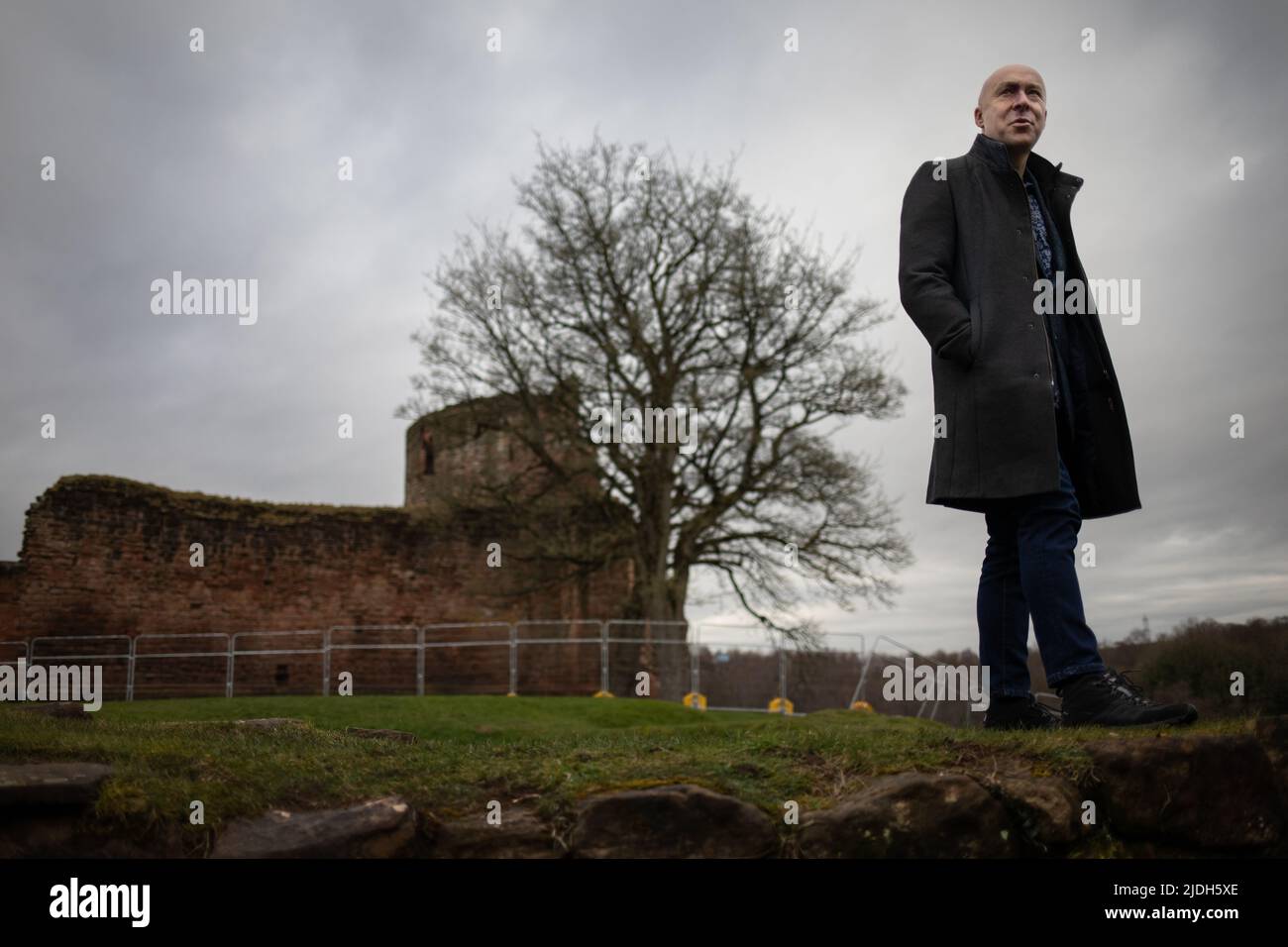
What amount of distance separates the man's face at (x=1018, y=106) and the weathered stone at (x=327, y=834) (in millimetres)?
3475

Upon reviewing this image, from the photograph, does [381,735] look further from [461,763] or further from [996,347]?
[996,347]

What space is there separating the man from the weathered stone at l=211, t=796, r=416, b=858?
2460mm

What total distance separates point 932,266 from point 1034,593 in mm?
1335

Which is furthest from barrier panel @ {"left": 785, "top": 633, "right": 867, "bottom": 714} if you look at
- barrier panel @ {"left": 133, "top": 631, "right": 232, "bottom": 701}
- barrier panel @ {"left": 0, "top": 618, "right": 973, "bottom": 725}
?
barrier panel @ {"left": 133, "top": 631, "right": 232, "bottom": 701}

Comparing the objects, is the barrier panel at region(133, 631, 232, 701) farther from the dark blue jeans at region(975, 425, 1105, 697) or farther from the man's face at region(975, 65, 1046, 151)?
the man's face at region(975, 65, 1046, 151)

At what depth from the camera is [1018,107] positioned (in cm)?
446

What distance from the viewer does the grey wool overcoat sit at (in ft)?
13.8

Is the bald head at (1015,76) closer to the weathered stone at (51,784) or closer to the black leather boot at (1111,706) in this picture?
the black leather boot at (1111,706)

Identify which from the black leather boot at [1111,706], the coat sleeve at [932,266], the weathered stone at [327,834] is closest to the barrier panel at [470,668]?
the coat sleeve at [932,266]

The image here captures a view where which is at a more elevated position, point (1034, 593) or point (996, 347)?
point (996, 347)

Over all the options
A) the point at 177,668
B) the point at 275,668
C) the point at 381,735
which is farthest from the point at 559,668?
the point at 381,735

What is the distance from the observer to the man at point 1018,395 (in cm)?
413

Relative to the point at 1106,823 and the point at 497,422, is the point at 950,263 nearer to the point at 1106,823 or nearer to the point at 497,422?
the point at 1106,823
